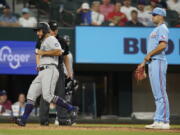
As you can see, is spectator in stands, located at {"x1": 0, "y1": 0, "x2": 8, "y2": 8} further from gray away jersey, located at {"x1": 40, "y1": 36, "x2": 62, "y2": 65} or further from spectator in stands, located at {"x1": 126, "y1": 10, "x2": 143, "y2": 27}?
gray away jersey, located at {"x1": 40, "y1": 36, "x2": 62, "y2": 65}

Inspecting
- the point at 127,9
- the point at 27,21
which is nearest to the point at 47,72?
the point at 27,21

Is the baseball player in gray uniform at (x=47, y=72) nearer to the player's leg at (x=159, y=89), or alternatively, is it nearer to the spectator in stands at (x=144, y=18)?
the player's leg at (x=159, y=89)

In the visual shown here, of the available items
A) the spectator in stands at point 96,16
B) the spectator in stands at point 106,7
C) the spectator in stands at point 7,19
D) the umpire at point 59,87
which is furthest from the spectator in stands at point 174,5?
the umpire at point 59,87

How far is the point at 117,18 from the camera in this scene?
17.8m

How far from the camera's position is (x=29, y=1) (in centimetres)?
1806

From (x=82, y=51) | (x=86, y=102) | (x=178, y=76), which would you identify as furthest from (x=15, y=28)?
(x=178, y=76)

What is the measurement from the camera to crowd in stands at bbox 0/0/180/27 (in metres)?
17.5

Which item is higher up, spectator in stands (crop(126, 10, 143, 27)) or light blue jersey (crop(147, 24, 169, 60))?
spectator in stands (crop(126, 10, 143, 27))

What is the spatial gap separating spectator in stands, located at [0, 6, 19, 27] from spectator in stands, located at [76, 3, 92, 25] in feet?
5.82

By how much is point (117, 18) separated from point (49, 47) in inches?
324

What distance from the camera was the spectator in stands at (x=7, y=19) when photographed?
57.1 feet

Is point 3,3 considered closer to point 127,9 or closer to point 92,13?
point 92,13

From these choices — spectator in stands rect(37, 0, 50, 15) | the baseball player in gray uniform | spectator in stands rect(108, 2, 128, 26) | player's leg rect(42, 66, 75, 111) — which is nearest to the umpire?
the baseball player in gray uniform

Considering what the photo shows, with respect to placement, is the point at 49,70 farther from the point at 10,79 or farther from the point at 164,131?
the point at 10,79
